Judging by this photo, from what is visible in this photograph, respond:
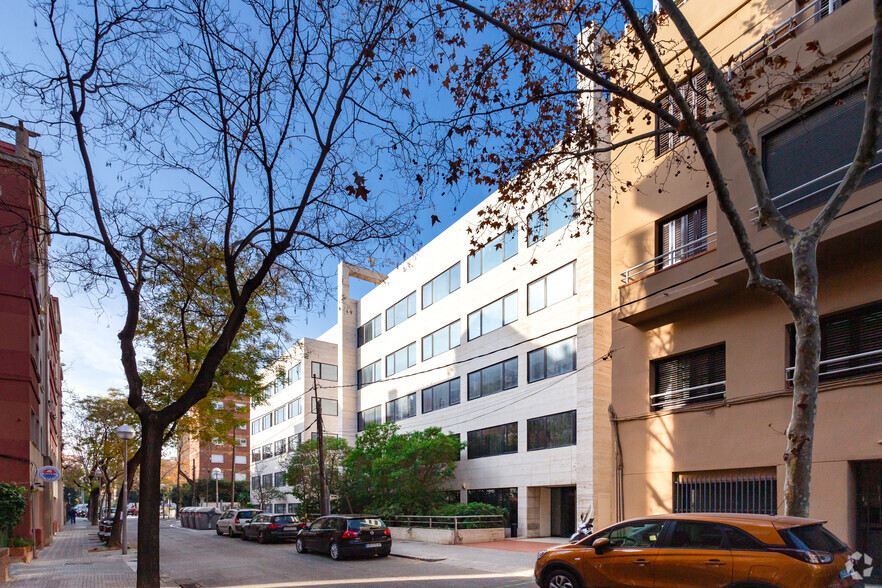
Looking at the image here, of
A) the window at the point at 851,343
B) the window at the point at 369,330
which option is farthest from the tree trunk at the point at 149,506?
the window at the point at 369,330

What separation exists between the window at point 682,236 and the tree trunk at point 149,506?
1127cm

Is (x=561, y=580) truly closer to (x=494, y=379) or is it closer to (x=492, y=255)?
(x=494, y=379)

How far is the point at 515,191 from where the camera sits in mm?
11164

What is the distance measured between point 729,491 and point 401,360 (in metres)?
28.2

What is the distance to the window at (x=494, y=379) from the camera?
2983 centimetres

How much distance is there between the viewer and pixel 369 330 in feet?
153

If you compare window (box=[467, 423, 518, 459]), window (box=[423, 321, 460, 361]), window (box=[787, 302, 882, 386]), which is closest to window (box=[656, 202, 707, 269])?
window (box=[787, 302, 882, 386])

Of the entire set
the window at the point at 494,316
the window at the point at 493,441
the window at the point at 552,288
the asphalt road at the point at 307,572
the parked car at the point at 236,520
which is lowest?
the parked car at the point at 236,520

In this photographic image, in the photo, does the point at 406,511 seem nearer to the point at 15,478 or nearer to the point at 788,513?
the point at 15,478

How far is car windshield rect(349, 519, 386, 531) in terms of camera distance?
1977 cm

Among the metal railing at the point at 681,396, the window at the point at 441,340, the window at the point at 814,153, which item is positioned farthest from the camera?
the window at the point at 441,340

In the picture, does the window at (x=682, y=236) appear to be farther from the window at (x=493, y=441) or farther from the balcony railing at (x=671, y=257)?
the window at (x=493, y=441)

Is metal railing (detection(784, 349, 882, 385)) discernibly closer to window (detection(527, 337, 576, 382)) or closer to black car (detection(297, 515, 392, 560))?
black car (detection(297, 515, 392, 560))

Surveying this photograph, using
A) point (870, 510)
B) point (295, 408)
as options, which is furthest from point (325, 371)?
point (870, 510)
